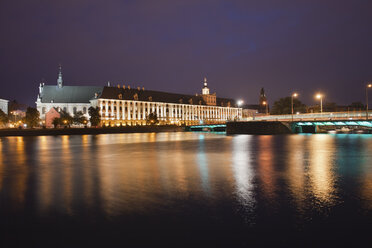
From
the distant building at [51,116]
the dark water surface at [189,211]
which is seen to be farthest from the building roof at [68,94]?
the dark water surface at [189,211]

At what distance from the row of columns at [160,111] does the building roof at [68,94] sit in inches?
419

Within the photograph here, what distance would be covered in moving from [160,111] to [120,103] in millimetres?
25267

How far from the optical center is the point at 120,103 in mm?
139375

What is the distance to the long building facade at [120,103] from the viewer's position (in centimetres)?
13438

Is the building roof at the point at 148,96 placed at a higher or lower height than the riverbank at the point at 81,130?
higher

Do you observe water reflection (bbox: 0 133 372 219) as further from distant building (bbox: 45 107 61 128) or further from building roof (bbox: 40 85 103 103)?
building roof (bbox: 40 85 103 103)

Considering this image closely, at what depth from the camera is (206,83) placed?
636 feet

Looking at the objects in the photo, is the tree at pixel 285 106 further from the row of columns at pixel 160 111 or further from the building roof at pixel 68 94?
the building roof at pixel 68 94

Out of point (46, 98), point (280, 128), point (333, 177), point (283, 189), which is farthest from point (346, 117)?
point (46, 98)

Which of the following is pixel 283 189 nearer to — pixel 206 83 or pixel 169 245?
pixel 169 245

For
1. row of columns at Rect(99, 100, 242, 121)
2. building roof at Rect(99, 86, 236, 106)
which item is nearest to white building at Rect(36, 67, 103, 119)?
building roof at Rect(99, 86, 236, 106)

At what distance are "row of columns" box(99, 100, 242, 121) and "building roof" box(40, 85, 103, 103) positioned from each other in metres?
10.6

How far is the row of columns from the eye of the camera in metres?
135

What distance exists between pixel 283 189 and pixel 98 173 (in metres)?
9.71
